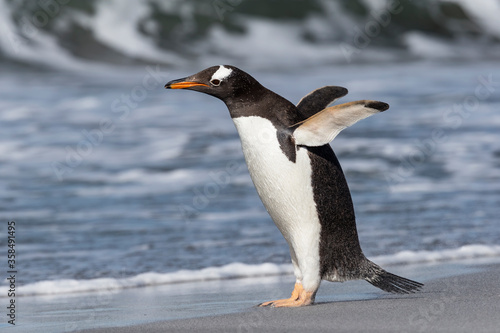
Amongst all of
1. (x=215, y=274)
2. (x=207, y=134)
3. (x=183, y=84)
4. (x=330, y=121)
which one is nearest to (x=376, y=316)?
(x=330, y=121)

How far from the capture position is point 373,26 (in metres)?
26.9

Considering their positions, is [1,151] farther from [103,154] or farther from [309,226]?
[309,226]

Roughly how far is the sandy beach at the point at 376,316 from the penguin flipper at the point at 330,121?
0.83 metres

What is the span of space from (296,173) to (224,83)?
578mm

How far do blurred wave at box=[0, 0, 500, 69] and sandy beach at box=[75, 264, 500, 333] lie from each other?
16723mm

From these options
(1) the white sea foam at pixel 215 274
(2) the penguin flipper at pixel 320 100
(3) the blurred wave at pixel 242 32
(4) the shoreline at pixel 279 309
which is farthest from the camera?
(3) the blurred wave at pixel 242 32

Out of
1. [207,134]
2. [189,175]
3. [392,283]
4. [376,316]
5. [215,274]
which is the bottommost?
[376,316]

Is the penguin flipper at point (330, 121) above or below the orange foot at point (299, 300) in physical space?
above

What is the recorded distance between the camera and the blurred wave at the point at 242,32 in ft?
69.9

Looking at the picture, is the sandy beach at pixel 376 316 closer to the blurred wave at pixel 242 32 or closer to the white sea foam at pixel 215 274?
the white sea foam at pixel 215 274

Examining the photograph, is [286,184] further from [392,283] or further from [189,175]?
[189,175]

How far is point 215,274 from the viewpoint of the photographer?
18.7 feet

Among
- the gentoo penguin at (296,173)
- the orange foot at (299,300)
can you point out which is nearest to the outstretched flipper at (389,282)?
the gentoo penguin at (296,173)

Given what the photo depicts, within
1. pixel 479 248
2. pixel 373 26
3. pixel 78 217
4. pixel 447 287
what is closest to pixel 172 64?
pixel 373 26
